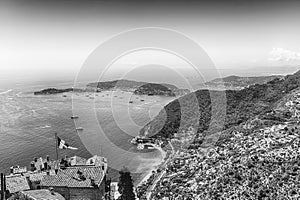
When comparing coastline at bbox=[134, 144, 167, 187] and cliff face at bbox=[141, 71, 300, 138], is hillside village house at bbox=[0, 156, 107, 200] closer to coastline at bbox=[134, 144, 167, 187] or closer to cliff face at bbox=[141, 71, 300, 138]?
coastline at bbox=[134, 144, 167, 187]

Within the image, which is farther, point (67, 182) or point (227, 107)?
point (227, 107)

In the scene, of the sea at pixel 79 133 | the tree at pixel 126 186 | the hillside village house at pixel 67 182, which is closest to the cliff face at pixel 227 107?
the sea at pixel 79 133

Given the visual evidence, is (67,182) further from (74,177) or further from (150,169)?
(150,169)

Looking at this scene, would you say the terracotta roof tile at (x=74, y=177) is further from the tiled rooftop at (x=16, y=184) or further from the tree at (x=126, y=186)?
the tree at (x=126, y=186)

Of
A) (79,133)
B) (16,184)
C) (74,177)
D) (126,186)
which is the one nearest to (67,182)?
(74,177)

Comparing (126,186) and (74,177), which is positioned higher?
(126,186)

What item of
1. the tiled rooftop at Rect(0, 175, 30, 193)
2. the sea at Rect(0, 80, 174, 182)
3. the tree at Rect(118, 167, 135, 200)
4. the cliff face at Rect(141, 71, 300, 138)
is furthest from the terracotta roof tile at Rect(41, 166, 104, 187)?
the cliff face at Rect(141, 71, 300, 138)

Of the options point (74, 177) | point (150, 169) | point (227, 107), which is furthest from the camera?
point (227, 107)
